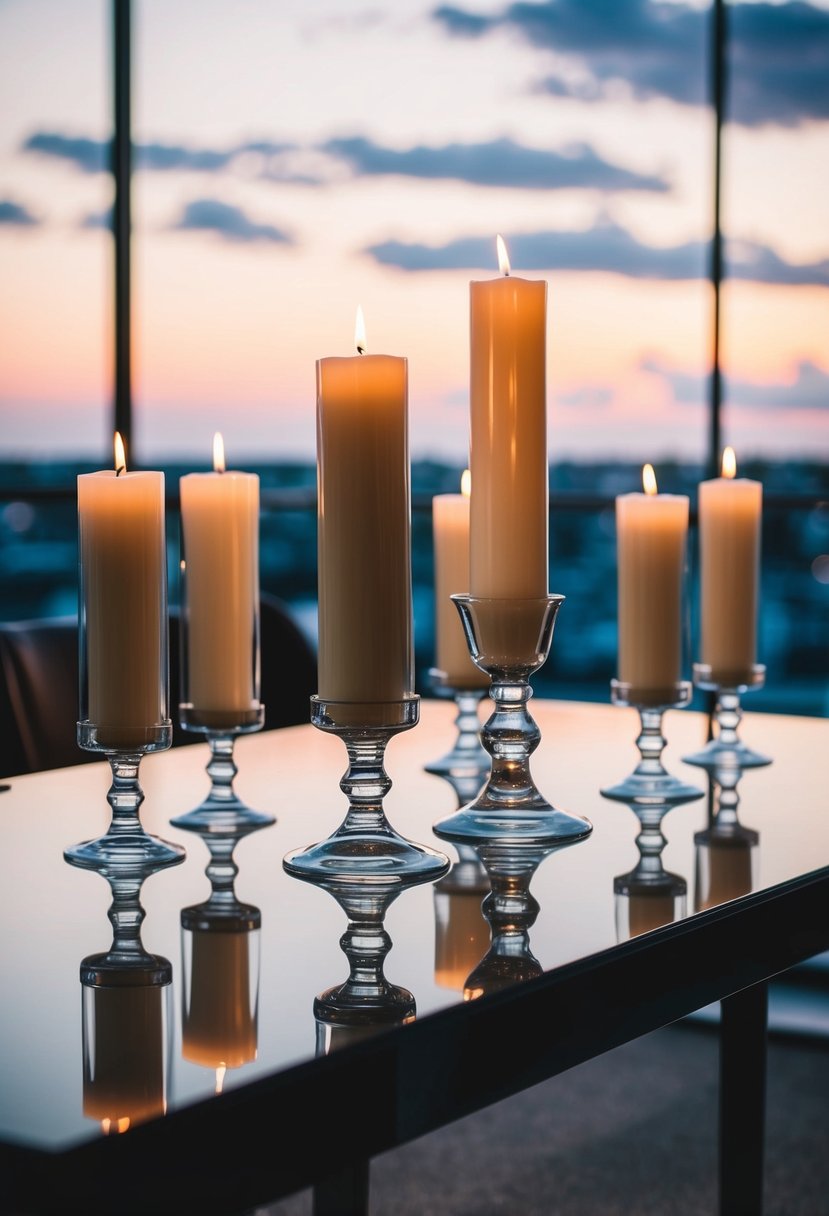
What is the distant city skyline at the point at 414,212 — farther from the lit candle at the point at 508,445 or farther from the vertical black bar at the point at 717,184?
the lit candle at the point at 508,445

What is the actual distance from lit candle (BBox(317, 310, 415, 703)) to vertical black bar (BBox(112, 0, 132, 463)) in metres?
2.02

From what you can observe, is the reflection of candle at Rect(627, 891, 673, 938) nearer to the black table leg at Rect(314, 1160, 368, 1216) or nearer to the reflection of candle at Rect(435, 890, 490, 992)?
the reflection of candle at Rect(435, 890, 490, 992)

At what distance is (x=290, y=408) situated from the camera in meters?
3.54

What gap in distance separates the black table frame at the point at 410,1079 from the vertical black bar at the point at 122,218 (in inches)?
84.0

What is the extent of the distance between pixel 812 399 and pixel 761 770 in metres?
1.98

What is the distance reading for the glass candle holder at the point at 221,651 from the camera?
3.30ft

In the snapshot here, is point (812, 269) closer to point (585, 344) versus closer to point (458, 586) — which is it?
point (585, 344)

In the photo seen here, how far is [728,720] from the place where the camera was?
1.28m

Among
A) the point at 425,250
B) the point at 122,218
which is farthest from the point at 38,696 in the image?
the point at 425,250

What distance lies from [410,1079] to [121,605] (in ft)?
1.30

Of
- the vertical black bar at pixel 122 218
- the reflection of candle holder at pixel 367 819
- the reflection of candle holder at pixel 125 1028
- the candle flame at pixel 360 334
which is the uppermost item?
the vertical black bar at pixel 122 218

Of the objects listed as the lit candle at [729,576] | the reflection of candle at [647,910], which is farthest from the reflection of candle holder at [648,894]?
the lit candle at [729,576]

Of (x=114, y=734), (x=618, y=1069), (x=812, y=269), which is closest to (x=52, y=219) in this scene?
(x=812, y=269)

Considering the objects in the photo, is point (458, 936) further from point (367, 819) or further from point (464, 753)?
point (464, 753)
